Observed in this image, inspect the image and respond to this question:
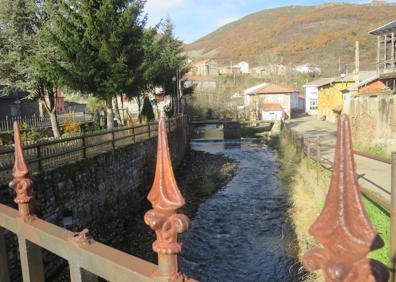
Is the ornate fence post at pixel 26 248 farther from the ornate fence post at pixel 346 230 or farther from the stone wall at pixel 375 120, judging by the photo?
the stone wall at pixel 375 120

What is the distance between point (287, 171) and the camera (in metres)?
17.4

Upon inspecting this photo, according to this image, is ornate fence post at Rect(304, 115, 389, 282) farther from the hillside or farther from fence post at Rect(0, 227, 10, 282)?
the hillside

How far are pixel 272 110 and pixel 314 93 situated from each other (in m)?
11.5

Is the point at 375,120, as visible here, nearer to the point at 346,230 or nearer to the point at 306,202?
the point at 306,202

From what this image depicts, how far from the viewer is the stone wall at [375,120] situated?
53.1 feet

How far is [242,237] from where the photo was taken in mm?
10633

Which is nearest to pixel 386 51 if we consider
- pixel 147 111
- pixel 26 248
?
pixel 147 111

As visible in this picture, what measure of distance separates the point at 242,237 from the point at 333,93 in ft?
112

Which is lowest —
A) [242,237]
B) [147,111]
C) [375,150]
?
[242,237]

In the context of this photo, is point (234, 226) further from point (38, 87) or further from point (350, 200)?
point (38, 87)

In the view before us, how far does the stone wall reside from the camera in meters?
16.2

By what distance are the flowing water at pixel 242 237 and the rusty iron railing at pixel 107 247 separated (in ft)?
22.2

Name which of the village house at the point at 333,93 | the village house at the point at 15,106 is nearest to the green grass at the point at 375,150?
the village house at the point at 333,93

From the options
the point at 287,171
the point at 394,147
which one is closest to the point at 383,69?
the point at 394,147
